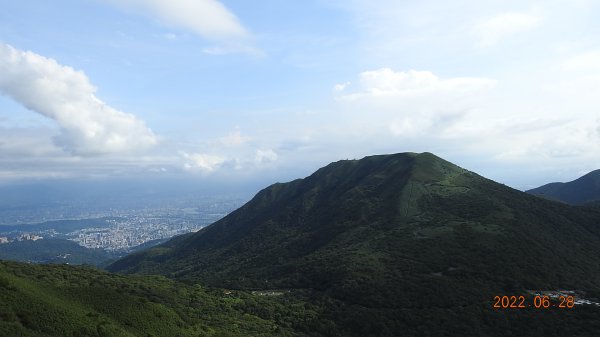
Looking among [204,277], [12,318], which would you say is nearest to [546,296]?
[12,318]

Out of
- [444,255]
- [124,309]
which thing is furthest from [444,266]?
[124,309]

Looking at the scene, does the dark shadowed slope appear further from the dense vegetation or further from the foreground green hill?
the foreground green hill

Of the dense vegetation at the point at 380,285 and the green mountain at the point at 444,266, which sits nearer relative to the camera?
the dense vegetation at the point at 380,285

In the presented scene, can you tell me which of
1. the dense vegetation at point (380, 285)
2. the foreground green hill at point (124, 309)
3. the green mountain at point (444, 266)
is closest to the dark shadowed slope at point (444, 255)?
the green mountain at point (444, 266)

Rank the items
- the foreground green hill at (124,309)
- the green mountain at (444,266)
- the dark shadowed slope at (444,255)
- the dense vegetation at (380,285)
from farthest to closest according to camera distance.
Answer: the dark shadowed slope at (444,255), the green mountain at (444,266), the dense vegetation at (380,285), the foreground green hill at (124,309)

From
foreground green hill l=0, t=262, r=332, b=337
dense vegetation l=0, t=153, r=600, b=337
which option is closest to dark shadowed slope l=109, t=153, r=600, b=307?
dense vegetation l=0, t=153, r=600, b=337

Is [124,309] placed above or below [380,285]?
above

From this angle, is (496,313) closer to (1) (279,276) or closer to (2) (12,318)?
(1) (279,276)

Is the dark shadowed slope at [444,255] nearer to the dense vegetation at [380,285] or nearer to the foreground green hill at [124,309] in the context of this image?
the dense vegetation at [380,285]

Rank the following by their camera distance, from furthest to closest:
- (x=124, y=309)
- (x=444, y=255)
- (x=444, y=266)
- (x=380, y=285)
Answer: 1. (x=444, y=255)
2. (x=444, y=266)
3. (x=380, y=285)
4. (x=124, y=309)

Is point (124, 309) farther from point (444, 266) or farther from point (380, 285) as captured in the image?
point (444, 266)

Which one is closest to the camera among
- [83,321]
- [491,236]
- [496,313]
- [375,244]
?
[83,321]
